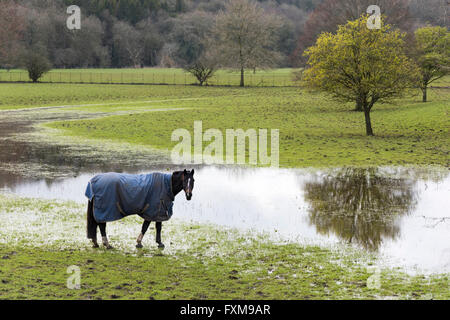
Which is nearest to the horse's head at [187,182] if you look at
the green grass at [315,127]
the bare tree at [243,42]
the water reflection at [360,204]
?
the water reflection at [360,204]

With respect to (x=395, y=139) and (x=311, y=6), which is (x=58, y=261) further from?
(x=311, y=6)

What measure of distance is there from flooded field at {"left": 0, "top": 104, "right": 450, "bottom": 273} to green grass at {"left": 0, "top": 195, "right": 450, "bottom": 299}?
39.6 inches

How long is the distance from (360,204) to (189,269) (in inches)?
302

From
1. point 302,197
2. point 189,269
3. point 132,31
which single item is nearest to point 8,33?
point 132,31

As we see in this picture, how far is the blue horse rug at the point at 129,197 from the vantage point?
11320mm

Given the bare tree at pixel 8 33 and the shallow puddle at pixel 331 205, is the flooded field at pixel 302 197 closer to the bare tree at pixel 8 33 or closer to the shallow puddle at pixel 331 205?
the shallow puddle at pixel 331 205

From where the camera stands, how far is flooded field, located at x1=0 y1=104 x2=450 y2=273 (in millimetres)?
12945

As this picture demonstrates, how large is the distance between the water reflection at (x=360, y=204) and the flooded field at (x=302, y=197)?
0.03m

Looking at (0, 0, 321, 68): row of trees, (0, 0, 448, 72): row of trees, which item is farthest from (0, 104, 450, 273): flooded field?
(0, 0, 321, 68): row of trees

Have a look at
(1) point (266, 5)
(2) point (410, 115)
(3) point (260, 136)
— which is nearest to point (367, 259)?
(3) point (260, 136)

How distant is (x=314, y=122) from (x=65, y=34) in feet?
330

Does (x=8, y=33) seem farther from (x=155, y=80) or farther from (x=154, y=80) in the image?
(x=155, y=80)

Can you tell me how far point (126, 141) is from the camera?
29094 millimetres

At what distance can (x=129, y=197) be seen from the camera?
446 inches
